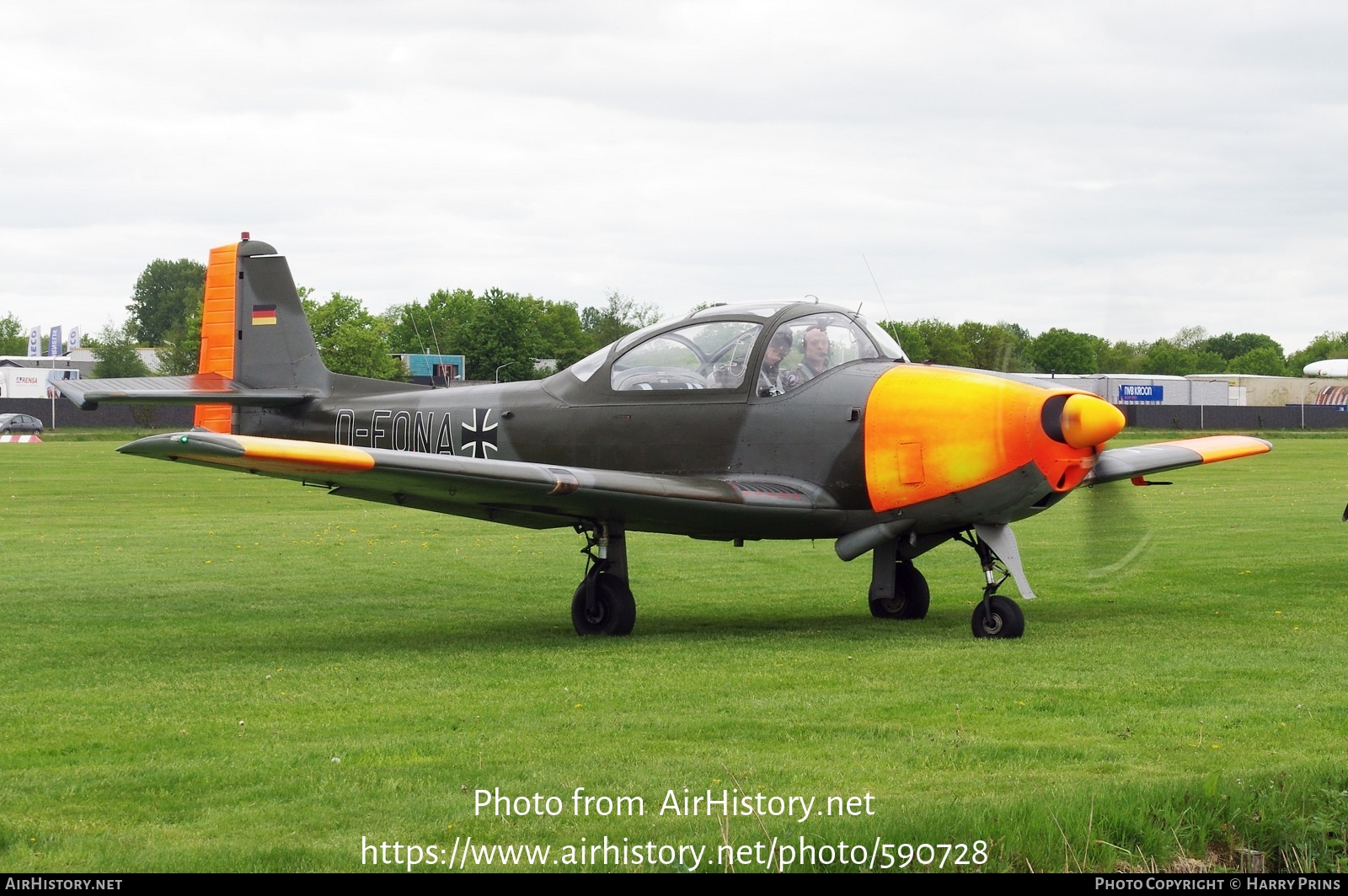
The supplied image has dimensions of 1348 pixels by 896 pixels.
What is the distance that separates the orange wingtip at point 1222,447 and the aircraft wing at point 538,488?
14.6 feet

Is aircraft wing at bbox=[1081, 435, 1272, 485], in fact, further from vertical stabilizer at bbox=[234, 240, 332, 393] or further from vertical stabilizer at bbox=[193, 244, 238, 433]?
vertical stabilizer at bbox=[193, 244, 238, 433]

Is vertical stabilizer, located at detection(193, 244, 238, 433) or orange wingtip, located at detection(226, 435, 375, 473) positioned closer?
orange wingtip, located at detection(226, 435, 375, 473)

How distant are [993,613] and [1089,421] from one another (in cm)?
176

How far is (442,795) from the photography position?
20.4 ft

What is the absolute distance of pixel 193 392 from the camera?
580 inches

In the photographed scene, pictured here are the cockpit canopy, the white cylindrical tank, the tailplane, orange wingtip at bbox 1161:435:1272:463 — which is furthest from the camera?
the white cylindrical tank

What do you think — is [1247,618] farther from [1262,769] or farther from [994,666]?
[1262,769]

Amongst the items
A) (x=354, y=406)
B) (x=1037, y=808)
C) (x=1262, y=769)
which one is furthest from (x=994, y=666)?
(x=354, y=406)

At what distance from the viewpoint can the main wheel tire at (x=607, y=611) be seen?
12102mm

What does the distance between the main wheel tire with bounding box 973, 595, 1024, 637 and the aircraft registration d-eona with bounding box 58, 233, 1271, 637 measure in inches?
0.6

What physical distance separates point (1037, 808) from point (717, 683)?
12.4 ft

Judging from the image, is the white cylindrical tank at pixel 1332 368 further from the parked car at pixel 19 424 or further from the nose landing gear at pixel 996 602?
the parked car at pixel 19 424

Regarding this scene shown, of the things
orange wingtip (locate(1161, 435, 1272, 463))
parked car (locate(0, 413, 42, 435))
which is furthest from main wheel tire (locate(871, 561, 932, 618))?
parked car (locate(0, 413, 42, 435))

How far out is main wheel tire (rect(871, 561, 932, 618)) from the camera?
13.0 meters
